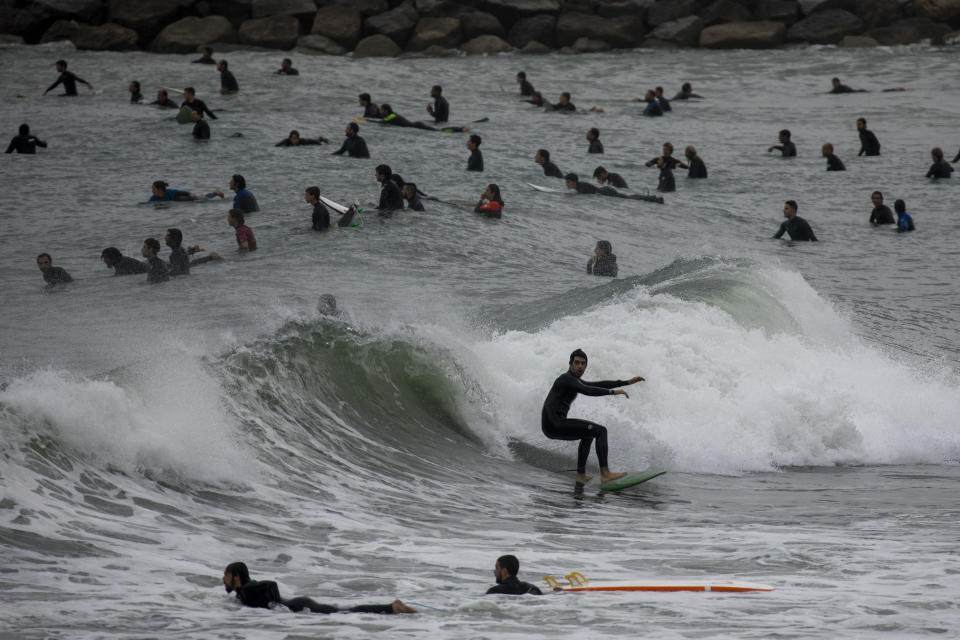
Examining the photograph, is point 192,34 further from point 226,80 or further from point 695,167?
point 695,167

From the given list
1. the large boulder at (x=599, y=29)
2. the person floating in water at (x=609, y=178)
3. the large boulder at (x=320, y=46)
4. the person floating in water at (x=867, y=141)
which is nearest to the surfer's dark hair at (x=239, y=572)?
the person floating in water at (x=609, y=178)

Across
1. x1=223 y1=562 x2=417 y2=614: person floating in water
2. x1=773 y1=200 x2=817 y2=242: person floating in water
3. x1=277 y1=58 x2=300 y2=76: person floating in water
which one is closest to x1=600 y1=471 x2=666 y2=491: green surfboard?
x1=223 y1=562 x2=417 y2=614: person floating in water

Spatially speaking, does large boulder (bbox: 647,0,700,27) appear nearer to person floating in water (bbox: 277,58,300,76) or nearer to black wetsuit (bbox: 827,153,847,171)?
person floating in water (bbox: 277,58,300,76)

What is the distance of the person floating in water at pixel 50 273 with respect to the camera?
18312 millimetres

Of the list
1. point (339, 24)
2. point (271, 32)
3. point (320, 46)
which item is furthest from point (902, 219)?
point (271, 32)

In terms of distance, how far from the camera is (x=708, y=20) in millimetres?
45188

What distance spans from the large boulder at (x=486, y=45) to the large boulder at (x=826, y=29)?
11062 millimetres

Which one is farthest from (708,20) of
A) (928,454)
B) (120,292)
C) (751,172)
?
(928,454)

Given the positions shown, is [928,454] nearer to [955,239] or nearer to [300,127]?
[955,239]

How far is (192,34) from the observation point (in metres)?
44.2

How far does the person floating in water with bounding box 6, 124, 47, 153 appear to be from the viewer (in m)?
29.0

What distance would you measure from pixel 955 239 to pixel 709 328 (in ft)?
42.1

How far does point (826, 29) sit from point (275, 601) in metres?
42.5

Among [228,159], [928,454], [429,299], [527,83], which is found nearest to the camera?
[928,454]
